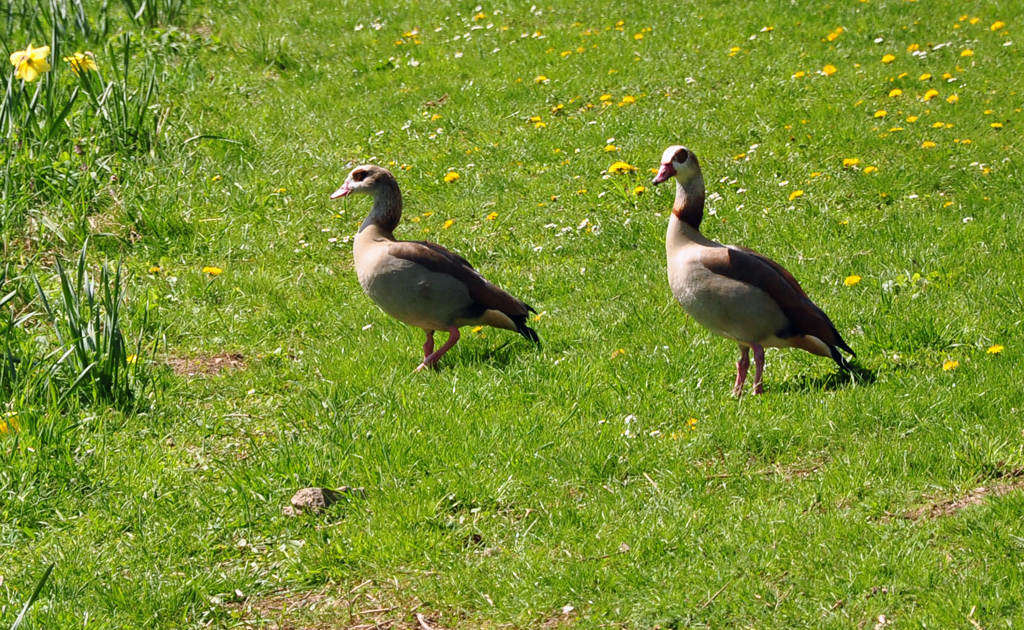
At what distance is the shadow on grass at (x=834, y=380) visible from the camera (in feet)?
17.5

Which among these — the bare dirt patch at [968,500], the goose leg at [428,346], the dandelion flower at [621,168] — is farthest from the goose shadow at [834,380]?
the dandelion flower at [621,168]

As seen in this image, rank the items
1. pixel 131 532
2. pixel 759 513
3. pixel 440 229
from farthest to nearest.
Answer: pixel 440 229 → pixel 131 532 → pixel 759 513

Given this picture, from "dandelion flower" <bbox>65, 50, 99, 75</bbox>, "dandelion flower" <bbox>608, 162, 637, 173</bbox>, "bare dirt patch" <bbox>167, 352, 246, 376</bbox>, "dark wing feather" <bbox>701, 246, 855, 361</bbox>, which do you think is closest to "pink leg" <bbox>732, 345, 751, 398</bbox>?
"dark wing feather" <bbox>701, 246, 855, 361</bbox>

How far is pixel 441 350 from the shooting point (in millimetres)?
6086

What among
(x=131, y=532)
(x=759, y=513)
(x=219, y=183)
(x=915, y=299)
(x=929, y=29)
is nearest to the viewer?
(x=759, y=513)

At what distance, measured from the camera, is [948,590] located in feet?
12.3

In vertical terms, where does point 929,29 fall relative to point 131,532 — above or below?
above

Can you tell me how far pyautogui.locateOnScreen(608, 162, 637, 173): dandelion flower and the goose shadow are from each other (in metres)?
3.29

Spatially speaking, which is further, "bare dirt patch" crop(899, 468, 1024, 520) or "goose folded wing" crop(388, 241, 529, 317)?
"goose folded wing" crop(388, 241, 529, 317)

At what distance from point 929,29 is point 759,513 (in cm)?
854

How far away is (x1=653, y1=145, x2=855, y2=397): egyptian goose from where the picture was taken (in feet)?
17.2

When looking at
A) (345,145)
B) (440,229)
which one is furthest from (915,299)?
(345,145)

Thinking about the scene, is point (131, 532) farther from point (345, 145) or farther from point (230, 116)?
point (230, 116)

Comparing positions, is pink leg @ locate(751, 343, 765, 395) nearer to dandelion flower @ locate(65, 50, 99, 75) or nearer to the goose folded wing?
the goose folded wing
